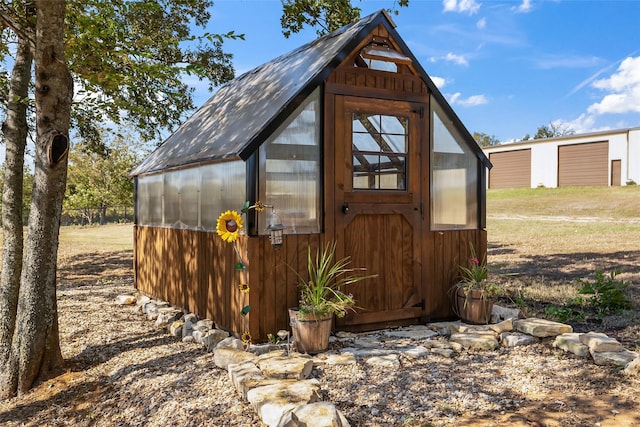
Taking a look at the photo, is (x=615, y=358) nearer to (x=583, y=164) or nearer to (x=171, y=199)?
(x=171, y=199)

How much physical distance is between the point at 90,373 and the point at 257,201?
2.54 meters

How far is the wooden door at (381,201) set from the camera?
5.78 m

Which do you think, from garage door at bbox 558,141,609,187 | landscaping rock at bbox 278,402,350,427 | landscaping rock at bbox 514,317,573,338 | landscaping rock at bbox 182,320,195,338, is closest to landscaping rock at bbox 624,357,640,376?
landscaping rock at bbox 514,317,573,338

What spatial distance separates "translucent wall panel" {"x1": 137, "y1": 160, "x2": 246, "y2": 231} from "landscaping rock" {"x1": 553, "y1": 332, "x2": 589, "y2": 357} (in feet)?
11.9

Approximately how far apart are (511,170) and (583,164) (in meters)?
4.56

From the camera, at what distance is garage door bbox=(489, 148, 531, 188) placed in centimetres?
3234

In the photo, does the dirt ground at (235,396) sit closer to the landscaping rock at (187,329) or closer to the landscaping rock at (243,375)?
the landscaping rock at (243,375)

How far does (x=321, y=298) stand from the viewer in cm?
521

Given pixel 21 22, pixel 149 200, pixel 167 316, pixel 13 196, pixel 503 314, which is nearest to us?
pixel 13 196

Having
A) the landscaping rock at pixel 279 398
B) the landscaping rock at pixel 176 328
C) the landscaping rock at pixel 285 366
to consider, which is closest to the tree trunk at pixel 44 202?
the landscaping rock at pixel 176 328

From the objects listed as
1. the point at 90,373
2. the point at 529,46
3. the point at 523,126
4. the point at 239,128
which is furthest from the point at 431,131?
the point at 523,126

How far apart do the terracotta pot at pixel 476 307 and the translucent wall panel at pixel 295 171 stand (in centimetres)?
205

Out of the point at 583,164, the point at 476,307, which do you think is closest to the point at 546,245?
the point at 476,307

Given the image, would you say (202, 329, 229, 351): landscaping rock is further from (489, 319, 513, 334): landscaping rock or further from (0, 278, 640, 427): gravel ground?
(489, 319, 513, 334): landscaping rock
